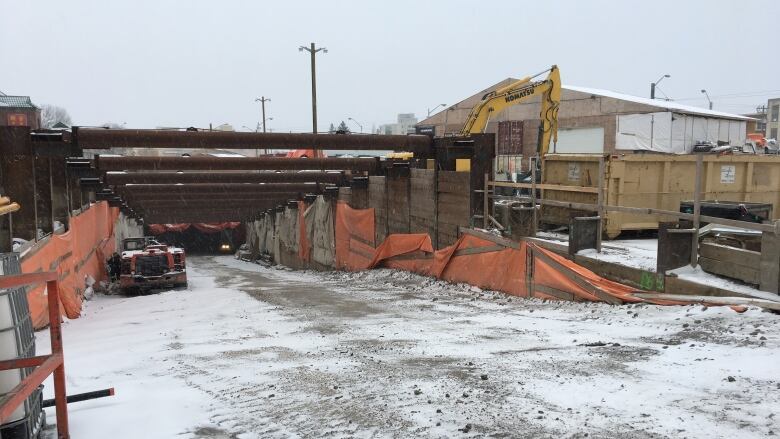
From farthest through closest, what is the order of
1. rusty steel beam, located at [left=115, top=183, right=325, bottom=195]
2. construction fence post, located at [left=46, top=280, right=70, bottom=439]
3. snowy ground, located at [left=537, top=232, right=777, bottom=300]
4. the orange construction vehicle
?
rusty steel beam, located at [left=115, top=183, right=325, bottom=195] → the orange construction vehicle → snowy ground, located at [left=537, top=232, right=777, bottom=300] → construction fence post, located at [left=46, top=280, right=70, bottom=439]

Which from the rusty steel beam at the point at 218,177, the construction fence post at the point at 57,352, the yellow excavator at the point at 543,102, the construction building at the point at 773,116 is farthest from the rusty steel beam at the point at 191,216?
the construction building at the point at 773,116

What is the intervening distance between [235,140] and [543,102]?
30.8ft

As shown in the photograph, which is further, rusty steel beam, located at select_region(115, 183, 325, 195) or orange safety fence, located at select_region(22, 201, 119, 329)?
rusty steel beam, located at select_region(115, 183, 325, 195)

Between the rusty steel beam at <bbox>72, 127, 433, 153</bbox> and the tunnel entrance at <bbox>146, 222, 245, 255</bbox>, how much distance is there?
38489mm

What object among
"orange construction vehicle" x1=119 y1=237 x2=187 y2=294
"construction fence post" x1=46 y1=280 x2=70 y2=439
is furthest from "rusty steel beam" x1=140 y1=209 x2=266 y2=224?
"construction fence post" x1=46 y1=280 x2=70 y2=439

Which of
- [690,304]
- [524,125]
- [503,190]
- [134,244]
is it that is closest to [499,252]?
[690,304]

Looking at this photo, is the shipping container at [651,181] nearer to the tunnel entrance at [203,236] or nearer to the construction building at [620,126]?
the construction building at [620,126]

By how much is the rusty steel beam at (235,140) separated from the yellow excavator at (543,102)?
6.73ft

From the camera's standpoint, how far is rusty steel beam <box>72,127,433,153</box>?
14430mm

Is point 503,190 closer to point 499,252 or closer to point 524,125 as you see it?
point 499,252

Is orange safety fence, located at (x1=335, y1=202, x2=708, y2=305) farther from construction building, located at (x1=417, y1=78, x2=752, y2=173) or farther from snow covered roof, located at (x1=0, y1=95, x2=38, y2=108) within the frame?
snow covered roof, located at (x1=0, y1=95, x2=38, y2=108)

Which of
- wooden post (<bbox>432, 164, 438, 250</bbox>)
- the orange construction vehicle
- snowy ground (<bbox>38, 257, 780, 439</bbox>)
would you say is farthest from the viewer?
the orange construction vehicle

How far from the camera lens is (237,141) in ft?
50.1

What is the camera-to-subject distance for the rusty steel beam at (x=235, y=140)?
1443 cm
